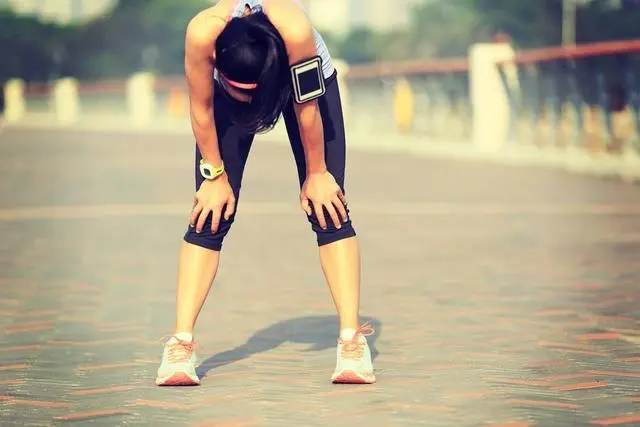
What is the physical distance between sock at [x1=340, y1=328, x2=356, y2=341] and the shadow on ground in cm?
51

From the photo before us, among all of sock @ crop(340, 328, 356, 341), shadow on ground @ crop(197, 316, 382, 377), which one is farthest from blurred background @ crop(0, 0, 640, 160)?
sock @ crop(340, 328, 356, 341)

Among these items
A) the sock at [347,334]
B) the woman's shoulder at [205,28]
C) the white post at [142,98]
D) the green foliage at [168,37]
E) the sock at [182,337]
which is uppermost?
the woman's shoulder at [205,28]

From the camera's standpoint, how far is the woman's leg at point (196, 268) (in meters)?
5.31

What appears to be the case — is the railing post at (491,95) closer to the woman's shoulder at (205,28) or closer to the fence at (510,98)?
the fence at (510,98)

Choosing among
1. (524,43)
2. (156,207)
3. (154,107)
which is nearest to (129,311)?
(156,207)

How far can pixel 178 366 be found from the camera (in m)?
5.30

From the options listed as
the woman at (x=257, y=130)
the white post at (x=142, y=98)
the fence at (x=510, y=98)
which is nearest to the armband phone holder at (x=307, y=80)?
the woman at (x=257, y=130)

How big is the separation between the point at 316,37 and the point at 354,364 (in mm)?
1080

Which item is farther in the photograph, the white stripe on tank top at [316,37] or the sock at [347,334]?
the sock at [347,334]

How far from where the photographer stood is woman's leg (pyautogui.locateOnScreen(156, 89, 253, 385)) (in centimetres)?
531

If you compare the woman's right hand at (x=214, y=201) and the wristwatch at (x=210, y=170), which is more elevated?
the wristwatch at (x=210, y=170)

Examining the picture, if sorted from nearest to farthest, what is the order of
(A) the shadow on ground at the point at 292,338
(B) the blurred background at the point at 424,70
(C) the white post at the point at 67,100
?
1. (A) the shadow on ground at the point at 292,338
2. (B) the blurred background at the point at 424,70
3. (C) the white post at the point at 67,100

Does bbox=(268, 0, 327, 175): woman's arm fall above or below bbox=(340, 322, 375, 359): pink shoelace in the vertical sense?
above

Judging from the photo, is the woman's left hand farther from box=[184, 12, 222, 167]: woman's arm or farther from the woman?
box=[184, 12, 222, 167]: woman's arm
